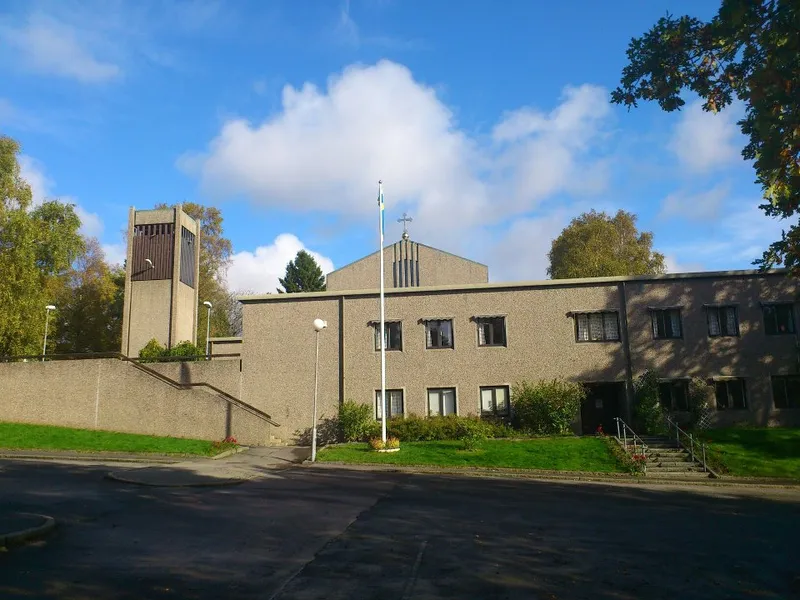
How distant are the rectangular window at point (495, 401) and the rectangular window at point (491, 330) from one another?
7.17 feet

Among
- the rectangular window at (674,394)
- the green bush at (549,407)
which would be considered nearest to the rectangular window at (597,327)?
the green bush at (549,407)

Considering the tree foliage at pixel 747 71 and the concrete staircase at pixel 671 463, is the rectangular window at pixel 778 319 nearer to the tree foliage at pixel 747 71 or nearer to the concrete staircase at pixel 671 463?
the concrete staircase at pixel 671 463

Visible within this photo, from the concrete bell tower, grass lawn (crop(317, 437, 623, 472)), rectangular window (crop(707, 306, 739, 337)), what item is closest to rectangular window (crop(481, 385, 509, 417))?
grass lawn (crop(317, 437, 623, 472))

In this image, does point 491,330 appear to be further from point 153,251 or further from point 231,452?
point 153,251

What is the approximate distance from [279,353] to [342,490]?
1584cm

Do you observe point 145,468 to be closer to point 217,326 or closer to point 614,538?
point 614,538

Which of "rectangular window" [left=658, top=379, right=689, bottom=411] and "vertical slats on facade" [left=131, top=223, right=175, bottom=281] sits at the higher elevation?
"vertical slats on facade" [left=131, top=223, right=175, bottom=281]

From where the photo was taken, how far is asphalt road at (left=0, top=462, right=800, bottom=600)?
736cm

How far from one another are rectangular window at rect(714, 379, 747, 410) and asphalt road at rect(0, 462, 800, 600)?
12514 mm

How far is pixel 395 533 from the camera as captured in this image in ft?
34.2

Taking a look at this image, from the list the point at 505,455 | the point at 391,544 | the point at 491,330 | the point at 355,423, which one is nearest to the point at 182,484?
the point at 391,544

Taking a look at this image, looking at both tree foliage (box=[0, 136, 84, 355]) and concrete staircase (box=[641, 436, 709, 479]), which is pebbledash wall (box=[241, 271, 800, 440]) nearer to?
concrete staircase (box=[641, 436, 709, 479])

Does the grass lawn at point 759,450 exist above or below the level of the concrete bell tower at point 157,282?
below

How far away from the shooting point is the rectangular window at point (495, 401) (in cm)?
2865
